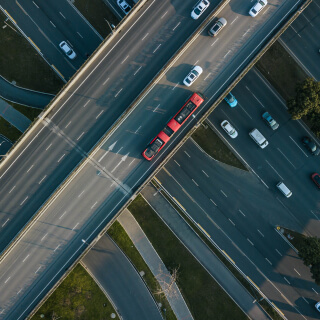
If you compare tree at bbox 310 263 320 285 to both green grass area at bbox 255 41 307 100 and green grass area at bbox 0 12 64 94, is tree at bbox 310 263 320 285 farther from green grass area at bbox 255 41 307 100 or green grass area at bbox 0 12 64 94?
green grass area at bbox 0 12 64 94

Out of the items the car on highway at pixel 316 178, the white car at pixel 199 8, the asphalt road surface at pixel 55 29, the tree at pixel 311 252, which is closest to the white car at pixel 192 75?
the white car at pixel 199 8

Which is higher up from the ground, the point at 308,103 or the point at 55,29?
the point at 308,103

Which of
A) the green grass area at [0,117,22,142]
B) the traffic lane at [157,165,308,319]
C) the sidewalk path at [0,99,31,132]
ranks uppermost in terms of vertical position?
the traffic lane at [157,165,308,319]

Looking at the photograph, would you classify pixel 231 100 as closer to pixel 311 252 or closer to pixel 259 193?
pixel 259 193

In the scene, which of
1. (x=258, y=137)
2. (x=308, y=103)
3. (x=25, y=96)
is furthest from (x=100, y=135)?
(x=308, y=103)

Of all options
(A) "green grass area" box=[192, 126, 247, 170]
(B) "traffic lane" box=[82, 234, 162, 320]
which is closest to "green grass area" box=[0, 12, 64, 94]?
(A) "green grass area" box=[192, 126, 247, 170]
